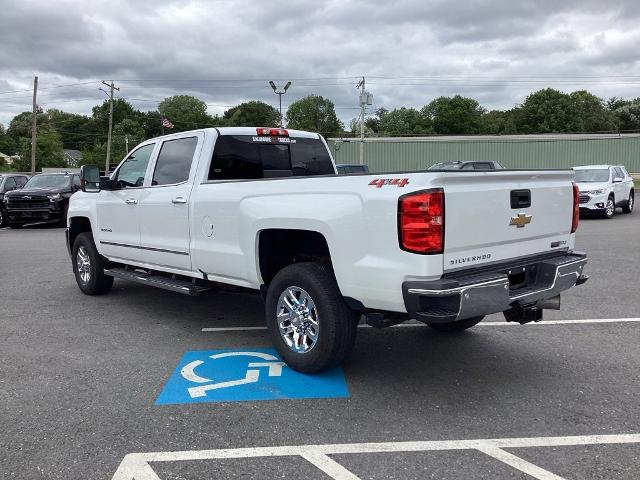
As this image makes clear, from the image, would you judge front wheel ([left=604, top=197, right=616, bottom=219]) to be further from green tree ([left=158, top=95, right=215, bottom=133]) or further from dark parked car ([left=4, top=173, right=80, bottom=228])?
green tree ([left=158, top=95, right=215, bottom=133])

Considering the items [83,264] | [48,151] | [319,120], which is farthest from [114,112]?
[83,264]

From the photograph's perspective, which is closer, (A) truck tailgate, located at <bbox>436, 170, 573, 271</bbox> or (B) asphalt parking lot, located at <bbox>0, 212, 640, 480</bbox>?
(B) asphalt parking lot, located at <bbox>0, 212, 640, 480</bbox>

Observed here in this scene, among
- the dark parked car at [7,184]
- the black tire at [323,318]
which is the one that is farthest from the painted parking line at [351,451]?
the dark parked car at [7,184]

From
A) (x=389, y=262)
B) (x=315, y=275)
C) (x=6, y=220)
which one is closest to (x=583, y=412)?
(x=389, y=262)

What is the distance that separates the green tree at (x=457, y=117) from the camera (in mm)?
95625

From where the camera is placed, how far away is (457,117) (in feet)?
314

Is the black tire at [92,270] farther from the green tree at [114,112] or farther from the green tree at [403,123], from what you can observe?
the green tree at [114,112]

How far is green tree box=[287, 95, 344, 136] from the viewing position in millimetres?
111375

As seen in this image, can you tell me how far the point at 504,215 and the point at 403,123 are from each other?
4140 inches

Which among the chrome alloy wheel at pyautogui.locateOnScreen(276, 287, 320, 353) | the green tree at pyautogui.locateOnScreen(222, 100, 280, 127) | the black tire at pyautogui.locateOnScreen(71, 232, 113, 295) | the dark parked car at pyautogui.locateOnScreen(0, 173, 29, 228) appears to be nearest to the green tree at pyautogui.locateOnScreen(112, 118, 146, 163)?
the green tree at pyautogui.locateOnScreen(222, 100, 280, 127)

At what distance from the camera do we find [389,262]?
12.4ft

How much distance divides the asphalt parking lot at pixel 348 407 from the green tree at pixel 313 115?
106 metres

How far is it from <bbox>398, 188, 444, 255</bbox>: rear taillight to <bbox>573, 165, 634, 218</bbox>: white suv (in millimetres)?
15233

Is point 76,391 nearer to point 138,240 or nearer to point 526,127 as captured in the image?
point 138,240
